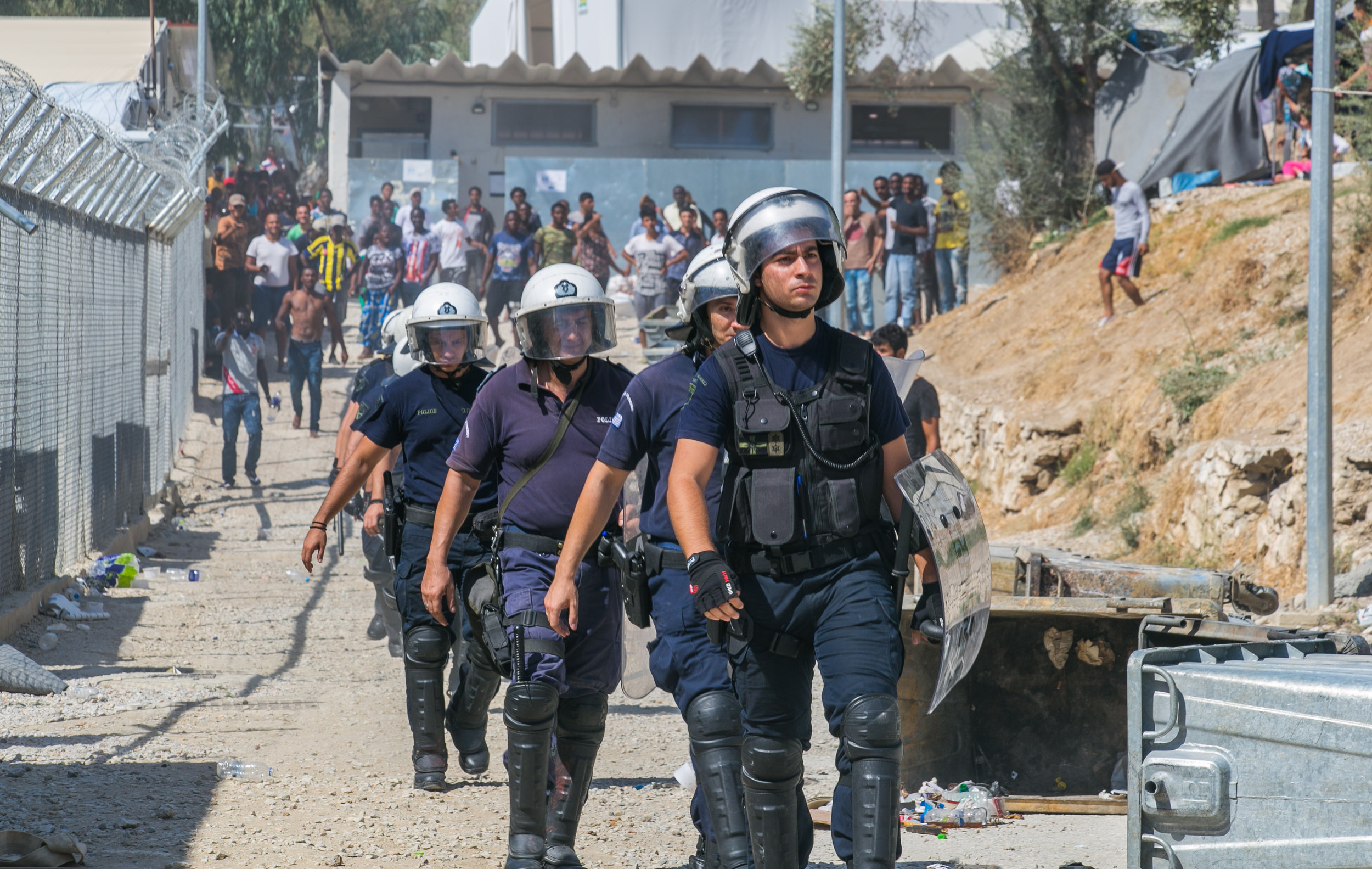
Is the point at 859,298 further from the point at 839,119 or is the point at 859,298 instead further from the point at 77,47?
the point at 77,47

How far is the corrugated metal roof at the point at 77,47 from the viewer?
20.4 m

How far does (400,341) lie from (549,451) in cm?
345

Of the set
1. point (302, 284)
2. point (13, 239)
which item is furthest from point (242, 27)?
point (13, 239)

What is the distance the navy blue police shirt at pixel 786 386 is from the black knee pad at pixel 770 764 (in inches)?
29.6

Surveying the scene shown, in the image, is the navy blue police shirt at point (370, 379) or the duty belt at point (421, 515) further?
the navy blue police shirt at point (370, 379)

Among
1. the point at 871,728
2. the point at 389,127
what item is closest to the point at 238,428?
the point at 389,127

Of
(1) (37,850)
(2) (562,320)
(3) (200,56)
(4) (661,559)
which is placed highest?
(3) (200,56)

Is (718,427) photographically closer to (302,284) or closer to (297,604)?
(297,604)

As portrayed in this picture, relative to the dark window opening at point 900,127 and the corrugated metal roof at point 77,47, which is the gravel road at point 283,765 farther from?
the dark window opening at point 900,127

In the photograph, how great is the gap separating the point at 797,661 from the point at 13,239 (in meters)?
6.43

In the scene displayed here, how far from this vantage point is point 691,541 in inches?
147

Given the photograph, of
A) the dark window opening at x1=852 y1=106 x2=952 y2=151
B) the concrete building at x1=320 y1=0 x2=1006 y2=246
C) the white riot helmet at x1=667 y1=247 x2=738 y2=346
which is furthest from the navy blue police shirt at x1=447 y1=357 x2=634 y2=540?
the dark window opening at x1=852 y1=106 x2=952 y2=151

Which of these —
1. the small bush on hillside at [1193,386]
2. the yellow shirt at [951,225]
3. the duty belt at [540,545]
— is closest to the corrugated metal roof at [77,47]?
the yellow shirt at [951,225]

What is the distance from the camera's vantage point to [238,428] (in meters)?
15.7
